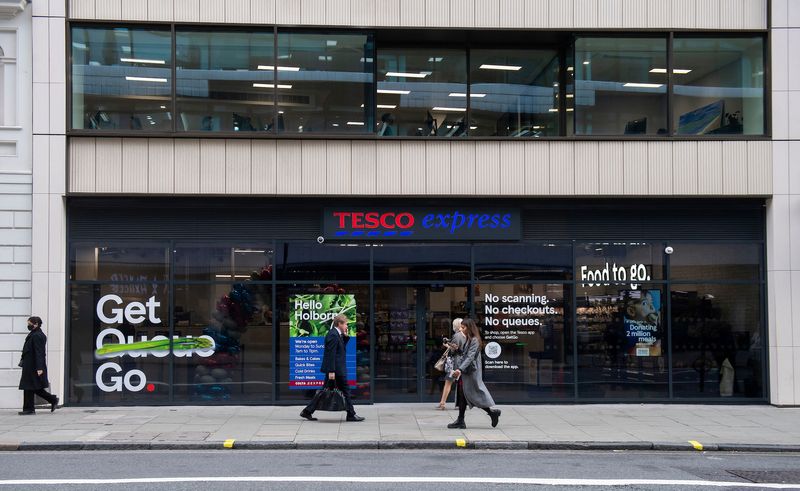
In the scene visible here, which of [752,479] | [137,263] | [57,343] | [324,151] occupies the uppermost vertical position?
[324,151]

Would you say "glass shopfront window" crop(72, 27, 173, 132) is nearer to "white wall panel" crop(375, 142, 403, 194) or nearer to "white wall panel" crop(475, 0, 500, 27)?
"white wall panel" crop(375, 142, 403, 194)

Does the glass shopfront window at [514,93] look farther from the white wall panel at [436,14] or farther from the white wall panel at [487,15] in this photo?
the white wall panel at [436,14]

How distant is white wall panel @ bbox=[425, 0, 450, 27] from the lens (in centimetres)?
1778

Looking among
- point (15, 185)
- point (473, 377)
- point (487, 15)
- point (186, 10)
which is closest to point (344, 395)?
point (473, 377)

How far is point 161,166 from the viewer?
57.4 feet

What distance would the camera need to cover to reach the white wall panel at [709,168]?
17969 millimetres

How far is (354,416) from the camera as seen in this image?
15.7 m

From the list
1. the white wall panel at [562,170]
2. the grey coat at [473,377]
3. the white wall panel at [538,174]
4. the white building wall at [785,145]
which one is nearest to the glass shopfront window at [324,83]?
the white wall panel at [538,174]

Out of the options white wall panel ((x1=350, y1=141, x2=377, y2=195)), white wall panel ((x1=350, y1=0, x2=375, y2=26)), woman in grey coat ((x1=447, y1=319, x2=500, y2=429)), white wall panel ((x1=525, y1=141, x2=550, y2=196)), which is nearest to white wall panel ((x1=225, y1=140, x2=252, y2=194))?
white wall panel ((x1=350, y1=141, x2=377, y2=195))

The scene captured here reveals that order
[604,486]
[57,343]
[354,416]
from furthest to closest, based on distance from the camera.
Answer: [57,343]
[354,416]
[604,486]

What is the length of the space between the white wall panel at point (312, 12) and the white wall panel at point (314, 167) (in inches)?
88.7

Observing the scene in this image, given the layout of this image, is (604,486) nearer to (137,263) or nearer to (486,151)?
(486,151)

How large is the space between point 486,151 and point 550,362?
4260mm

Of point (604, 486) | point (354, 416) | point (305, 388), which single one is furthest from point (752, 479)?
point (305, 388)
